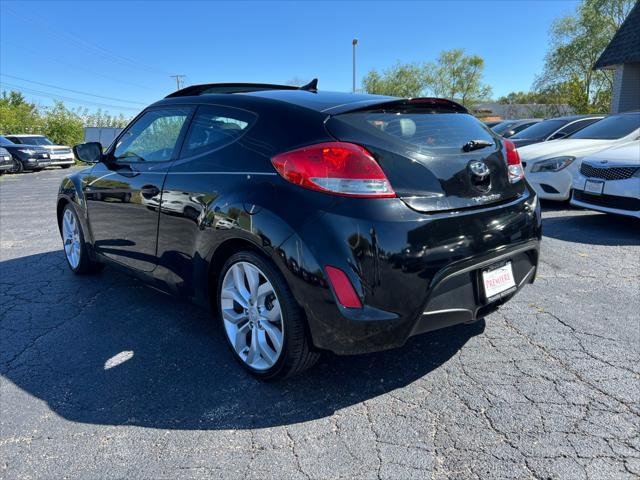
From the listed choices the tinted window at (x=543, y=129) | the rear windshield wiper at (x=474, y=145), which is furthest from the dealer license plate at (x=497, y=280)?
the tinted window at (x=543, y=129)

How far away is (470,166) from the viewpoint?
8.27 ft

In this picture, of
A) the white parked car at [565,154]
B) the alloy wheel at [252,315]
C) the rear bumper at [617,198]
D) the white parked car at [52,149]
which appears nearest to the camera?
the alloy wheel at [252,315]

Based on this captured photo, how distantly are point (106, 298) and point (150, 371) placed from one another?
1480 mm

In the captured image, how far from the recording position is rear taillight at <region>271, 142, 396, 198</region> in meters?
2.19

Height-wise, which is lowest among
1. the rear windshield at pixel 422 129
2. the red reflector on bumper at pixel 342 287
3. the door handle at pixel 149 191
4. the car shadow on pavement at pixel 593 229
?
the car shadow on pavement at pixel 593 229

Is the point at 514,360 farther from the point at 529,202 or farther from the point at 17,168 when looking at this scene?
the point at 17,168

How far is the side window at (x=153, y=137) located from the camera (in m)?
3.23

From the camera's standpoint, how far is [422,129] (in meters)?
2.55

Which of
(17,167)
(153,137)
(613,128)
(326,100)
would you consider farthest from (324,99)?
(17,167)

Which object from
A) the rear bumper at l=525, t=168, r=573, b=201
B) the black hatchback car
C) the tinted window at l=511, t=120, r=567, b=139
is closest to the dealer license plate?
the black hatchback car

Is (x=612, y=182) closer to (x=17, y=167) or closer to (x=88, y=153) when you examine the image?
(x=88, y=153)

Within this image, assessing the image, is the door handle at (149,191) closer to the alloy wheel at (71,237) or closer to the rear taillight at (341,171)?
the rear taillight at (341,171)

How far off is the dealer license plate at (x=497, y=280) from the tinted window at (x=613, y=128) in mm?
6227

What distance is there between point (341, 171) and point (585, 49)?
42.9 meters
